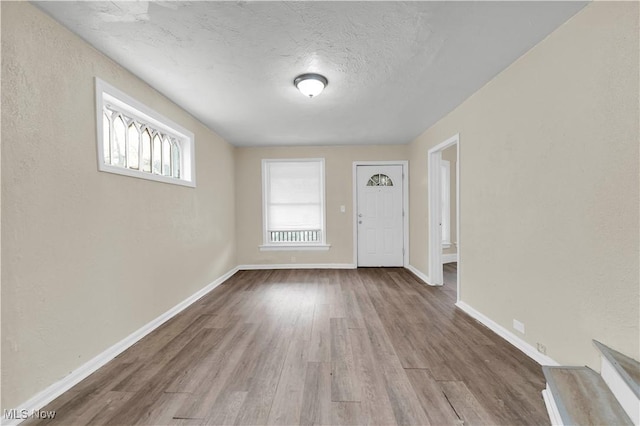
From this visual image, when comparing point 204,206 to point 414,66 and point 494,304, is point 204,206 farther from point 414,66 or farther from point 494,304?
point 494,304

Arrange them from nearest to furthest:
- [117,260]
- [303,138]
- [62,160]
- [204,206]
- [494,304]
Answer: [62,160] → [117,260] → [494,304] → [204,206] → [303,138]

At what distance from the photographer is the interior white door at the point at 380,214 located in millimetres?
5207

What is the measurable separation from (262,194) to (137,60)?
323cm

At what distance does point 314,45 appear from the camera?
1.95 m

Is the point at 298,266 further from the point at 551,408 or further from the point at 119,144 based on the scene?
the point at 551,408

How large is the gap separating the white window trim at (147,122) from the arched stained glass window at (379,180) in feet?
10.5

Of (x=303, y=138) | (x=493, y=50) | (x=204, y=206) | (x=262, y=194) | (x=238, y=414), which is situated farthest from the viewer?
(x=262, y=194)

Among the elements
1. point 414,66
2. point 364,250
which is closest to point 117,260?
point 414,66

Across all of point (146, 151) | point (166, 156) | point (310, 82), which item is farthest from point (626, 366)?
point (166, 156)

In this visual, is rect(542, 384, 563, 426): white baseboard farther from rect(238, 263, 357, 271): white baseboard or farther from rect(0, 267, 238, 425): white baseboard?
rect(238, 263, 357, 271): white baseboard

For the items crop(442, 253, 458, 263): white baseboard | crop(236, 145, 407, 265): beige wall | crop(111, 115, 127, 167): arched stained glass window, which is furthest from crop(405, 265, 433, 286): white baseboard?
crop(111, 115, 127, 167): arched stained glass window

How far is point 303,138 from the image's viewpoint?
15.1 ft

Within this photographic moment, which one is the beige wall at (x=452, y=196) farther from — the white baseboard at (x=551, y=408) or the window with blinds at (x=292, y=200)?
the white baseboard at (x=551, y=408)

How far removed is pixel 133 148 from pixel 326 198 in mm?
3325
